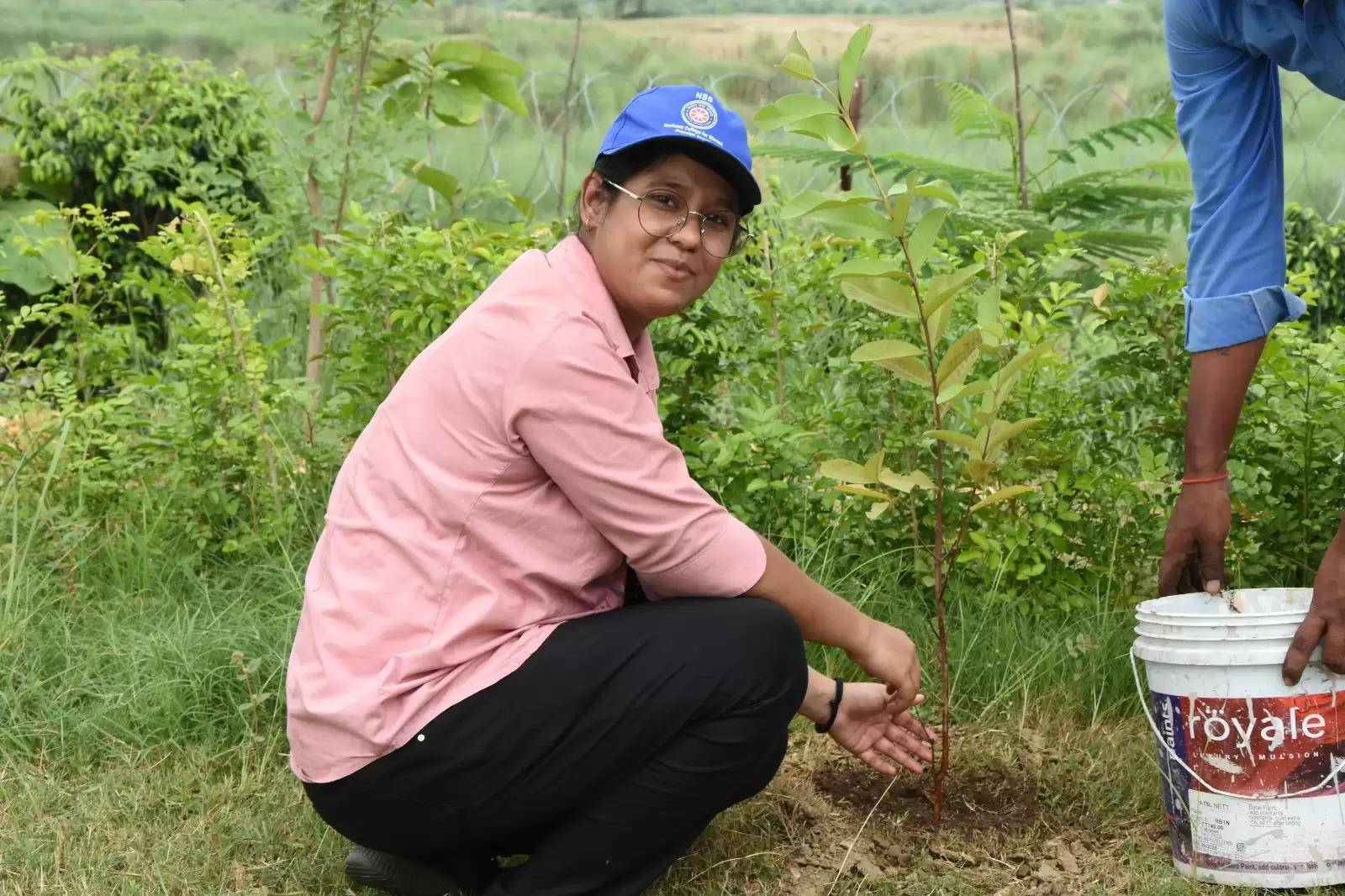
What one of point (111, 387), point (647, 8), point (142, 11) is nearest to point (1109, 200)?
point (111, 387)

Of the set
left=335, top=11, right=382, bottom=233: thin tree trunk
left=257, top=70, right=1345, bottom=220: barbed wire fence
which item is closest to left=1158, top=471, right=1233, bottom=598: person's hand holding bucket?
left=335, top=11, right=382, bottom=233: thin tree trunk

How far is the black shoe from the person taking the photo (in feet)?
7.38

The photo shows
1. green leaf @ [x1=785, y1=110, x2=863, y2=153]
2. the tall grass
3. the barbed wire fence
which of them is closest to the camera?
green leaf @ [x1=785, y1=110, x2=863, y2=153]

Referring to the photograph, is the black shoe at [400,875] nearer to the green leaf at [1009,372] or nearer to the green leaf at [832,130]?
the green leaf at [1009,372]

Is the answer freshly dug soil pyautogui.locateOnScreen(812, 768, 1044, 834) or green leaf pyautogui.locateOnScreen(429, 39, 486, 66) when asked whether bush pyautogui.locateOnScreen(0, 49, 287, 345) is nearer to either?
green leaf pyautogui.locateOnScreen(429, 39, 486, 66)

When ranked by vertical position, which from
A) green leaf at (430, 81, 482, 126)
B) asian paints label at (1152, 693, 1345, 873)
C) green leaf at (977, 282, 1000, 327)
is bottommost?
asian paints label at (1152, 693, 1345, 873)

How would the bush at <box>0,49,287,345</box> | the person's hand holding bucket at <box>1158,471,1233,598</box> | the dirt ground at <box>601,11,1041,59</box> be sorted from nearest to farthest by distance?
the person's hand holding bucket at <box>1158,471,1233,598</box> → the bush at <box>0,49,287,345</box> → the dirt ground at <box>601,11,1041,59</box>

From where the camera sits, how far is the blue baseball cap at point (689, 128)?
2.04 metres

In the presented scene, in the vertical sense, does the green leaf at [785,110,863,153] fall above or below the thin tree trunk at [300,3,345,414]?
above

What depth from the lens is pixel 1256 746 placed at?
2.18 metres

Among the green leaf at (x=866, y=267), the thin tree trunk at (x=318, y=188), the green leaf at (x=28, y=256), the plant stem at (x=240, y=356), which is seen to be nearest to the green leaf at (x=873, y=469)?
the green leaf at (x=866, y=267)

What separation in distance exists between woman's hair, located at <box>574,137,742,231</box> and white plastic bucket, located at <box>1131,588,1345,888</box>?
104 cm

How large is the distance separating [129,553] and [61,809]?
93cm

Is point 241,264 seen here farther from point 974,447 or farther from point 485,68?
point 974,447
